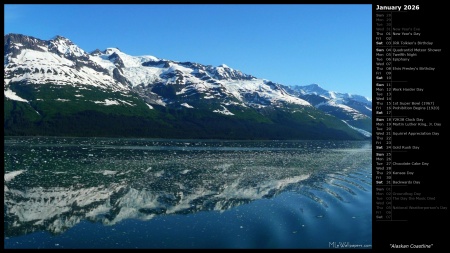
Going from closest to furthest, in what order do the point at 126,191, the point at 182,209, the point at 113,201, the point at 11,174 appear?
the point at 182,209 < the point at 113,201 < the point at 126,191 < the point at 11,174

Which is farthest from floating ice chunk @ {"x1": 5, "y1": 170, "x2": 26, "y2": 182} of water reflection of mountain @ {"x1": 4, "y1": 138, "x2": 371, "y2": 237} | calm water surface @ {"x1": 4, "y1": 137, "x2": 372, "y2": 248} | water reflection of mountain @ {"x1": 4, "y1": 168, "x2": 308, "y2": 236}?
water reflection of mountain @ {"x1": 4, "y1": 168, "x2": 308, "y2": 236}

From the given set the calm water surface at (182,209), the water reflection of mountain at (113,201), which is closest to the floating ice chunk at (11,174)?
the calm water surface at (182,209)

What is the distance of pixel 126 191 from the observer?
5275 centimetres

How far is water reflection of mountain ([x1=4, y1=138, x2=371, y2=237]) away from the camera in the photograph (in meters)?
39.5

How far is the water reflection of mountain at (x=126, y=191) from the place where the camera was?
39.5 m

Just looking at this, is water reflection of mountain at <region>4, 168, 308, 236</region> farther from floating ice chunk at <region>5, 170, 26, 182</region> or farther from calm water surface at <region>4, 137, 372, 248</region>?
floating ice chunk at <region>5, 170, 26, 182</region>

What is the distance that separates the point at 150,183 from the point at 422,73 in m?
48.2

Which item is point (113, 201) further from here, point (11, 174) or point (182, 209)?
point (11, 174)

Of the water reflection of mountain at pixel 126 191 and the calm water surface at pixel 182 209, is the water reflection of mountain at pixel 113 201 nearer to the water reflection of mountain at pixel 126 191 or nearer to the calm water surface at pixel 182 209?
the water reflection of mountain at pixel 126 191

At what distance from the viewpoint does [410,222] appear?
1591cm

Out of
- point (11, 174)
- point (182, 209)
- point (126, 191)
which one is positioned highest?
point (11, 174)

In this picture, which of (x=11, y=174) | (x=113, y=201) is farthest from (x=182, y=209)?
(x=11, y=174)
